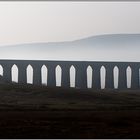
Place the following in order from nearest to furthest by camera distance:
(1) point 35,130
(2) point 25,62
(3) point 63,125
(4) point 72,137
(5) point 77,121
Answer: (4) point 72,137 < (1) point 35,130 < (3) point 63,125 < (5) point 77,121 < (2) point 25,62

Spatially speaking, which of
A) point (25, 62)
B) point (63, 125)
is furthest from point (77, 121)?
point (25, 62)

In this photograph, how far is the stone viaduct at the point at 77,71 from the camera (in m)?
46.6

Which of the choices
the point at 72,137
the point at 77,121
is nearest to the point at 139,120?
the point at 77,121

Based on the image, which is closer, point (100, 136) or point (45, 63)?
point (100, 136)

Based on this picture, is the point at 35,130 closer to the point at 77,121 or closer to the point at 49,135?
the point at 49,135

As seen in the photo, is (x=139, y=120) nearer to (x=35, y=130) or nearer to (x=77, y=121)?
(x=77, y=121)

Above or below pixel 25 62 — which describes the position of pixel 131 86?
below

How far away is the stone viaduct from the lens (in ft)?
153

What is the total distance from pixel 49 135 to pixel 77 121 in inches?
50.0

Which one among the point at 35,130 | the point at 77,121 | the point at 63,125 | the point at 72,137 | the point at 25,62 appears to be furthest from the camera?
the point at 25,62

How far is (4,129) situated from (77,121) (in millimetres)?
1378

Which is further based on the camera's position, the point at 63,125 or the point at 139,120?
the point at 139,120

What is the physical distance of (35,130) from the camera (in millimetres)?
5289

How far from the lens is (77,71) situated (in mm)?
47469
